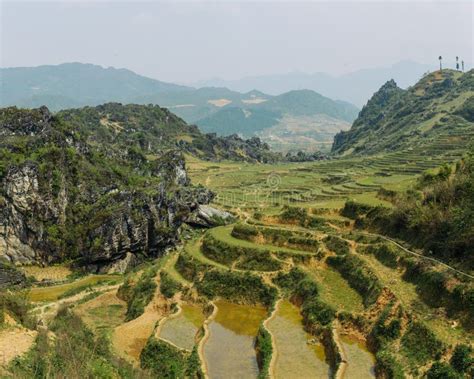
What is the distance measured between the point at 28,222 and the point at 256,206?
3322cm

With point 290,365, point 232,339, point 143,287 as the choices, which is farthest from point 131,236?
point 290,365

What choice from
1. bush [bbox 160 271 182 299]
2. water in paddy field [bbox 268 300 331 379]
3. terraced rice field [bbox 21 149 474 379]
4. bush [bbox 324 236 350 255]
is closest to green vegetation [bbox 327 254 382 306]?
terraced rice field [bbox 21 149 474 379]

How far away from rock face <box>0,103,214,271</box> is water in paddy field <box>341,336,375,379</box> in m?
38.7

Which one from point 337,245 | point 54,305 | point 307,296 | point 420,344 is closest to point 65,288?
point 54,305

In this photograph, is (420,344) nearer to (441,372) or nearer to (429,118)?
(441,372)

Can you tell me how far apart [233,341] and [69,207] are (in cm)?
4122

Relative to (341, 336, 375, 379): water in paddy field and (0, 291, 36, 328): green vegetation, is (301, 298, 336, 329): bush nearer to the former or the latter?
(341, 336, 375, 379): water in paddy field

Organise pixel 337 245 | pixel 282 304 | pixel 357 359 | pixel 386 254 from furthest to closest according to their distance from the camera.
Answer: pixel 337 245
pixel 282 304
pixel 386 254
pixel 357 359

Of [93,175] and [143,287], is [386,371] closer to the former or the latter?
[143,287]

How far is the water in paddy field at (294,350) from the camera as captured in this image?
29.2 meters

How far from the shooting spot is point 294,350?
32.3 metres

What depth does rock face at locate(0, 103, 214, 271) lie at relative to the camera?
63.8 m

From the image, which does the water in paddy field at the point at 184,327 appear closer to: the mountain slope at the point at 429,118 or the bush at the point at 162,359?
the bush at the point at 162,359

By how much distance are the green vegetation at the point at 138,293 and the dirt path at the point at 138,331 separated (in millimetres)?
660
